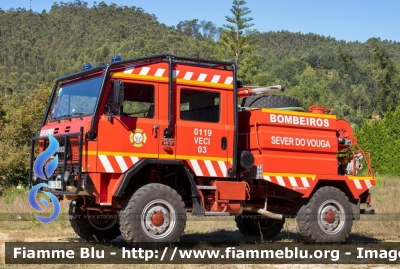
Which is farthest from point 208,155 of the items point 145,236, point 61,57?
point 61,57

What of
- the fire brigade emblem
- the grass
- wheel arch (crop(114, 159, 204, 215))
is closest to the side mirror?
the fire brigade emblem

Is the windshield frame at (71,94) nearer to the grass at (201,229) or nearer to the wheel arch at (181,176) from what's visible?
the wheel arch at (181,176)

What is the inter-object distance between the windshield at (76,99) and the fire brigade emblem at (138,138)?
2.41 feet

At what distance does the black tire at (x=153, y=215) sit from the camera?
29.5 feet

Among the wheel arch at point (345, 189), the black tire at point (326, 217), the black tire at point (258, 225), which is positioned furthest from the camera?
the black tire at point (258, 225)

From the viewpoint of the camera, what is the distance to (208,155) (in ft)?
32.8

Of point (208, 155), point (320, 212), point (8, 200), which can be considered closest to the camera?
point (208, 155)

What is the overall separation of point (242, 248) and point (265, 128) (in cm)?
213

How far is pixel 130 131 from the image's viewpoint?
925 cm

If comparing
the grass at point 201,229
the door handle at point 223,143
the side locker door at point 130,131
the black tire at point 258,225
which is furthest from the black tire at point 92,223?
the black tire at point 258,225

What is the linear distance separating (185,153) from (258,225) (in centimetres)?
325


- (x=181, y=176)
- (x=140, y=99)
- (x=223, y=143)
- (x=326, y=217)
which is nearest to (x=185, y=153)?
(x=181, y=176)

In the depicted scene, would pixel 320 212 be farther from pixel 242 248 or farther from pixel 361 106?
pixel 361 106

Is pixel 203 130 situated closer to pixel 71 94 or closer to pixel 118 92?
pixel 118 92
